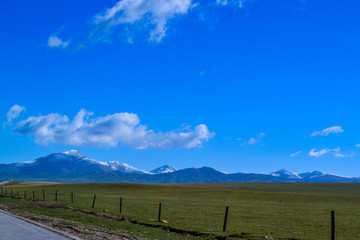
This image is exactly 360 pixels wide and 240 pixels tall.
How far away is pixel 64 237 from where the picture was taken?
2178cm

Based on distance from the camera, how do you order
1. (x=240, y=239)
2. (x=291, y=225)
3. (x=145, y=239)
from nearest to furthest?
1. (x=145, y=239)
2. (x=240, y=239)
3. (x=291, y=225)

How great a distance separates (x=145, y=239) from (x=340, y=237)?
17392 mm

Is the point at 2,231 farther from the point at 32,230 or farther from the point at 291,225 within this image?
the point at 291,225

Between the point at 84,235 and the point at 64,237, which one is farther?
the point at 84,235

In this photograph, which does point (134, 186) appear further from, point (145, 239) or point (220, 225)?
point (145, 239)

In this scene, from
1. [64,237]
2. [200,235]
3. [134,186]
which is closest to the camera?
[64,237]

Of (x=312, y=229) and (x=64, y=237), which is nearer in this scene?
(x=64, y=237)

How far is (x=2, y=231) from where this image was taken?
2322 cm

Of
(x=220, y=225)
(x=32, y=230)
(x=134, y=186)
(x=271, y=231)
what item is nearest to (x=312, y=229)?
(x=271, y=231)

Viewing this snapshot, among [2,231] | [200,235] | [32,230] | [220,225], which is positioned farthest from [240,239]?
[2,231]

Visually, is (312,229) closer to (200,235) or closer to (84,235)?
(200,235)

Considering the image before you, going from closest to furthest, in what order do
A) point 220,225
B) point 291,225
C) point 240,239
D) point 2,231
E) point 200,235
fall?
point 2,231
point 240,239
point 200,235
point 220,225
point 291,225

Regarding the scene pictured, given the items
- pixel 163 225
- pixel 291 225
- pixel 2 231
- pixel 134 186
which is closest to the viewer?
pixel 2 231

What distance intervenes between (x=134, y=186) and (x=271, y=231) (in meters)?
128
